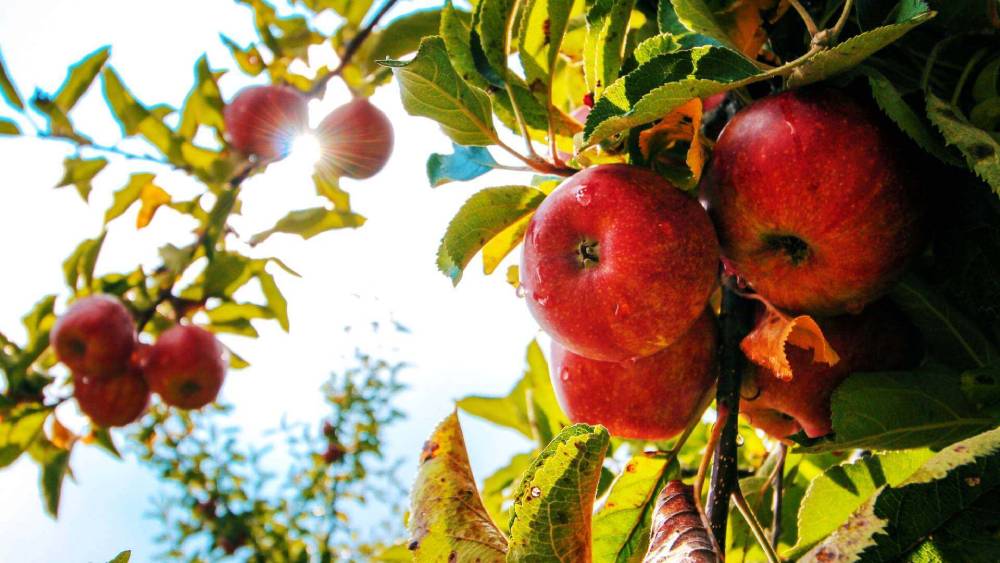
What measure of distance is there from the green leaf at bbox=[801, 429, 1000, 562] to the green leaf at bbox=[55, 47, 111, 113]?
2.24m

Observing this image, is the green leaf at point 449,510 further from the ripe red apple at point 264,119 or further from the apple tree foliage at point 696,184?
the ripe red apple at point 264,119

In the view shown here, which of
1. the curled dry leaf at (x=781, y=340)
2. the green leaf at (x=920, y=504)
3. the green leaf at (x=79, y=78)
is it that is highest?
the green leaf at (x=79, y=78)

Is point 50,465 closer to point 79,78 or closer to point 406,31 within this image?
point 79,78

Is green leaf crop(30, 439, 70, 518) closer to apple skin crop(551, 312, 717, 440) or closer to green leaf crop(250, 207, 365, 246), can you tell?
green leaf crop(250, 207, 365, 246)

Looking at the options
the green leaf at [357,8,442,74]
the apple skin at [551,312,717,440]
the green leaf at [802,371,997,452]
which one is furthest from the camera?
the green leaf at [357,8,442,74]

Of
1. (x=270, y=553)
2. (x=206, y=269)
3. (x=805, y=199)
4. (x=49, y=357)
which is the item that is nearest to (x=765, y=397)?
(x=805, y=199)

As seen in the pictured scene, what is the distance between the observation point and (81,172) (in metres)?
2.12

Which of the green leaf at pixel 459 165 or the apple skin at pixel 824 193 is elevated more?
the green leaf at pixel 459 165

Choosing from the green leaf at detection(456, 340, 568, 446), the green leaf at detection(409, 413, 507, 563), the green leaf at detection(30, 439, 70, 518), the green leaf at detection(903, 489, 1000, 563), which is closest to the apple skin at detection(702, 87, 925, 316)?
the green leaf at detection(903, 489, 1000, 563)

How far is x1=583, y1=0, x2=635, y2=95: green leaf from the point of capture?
0.76 m

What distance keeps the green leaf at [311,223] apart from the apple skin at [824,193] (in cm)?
163

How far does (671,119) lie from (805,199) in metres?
0.15

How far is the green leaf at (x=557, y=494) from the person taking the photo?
57 centimetres

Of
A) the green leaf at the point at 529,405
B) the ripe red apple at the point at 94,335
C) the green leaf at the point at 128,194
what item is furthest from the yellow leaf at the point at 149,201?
the green leaf at the point at 529,405
